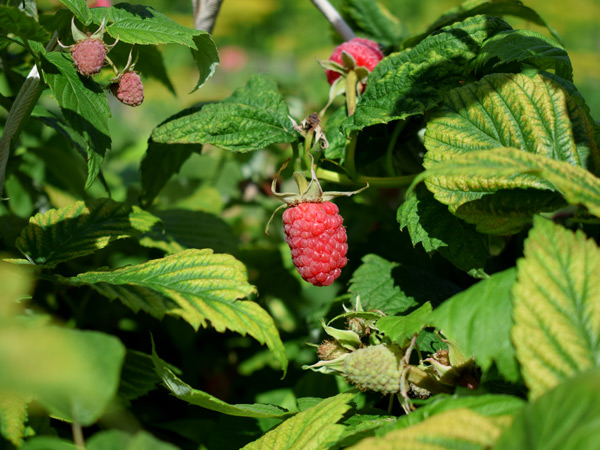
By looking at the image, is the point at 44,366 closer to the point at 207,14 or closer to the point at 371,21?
the point at 207,14

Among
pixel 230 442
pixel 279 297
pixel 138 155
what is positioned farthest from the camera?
pixel 138 155

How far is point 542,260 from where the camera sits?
518 millimetres

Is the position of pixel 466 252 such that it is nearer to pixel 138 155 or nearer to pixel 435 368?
pixel 435 368

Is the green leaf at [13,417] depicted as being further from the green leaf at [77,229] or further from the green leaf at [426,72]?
the green leaf at [426,72]

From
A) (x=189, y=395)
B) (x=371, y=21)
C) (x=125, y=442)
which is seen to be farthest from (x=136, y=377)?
(x=371, y=21)

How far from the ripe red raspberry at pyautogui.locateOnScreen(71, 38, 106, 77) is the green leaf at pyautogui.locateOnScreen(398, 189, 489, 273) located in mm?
466

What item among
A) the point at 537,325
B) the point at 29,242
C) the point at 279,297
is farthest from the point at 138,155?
the point at 537,325

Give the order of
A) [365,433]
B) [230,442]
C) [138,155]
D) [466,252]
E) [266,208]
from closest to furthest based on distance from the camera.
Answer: [365,433] < [466,252] < [230,442] < [266,208] < [138,155]

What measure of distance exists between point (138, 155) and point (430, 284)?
5.01ft

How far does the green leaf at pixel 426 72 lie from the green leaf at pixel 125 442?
542mm

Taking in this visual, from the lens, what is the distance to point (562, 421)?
40 centimetres

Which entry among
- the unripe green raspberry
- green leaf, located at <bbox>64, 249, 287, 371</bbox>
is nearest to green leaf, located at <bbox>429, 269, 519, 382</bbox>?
the unripe green raspberry

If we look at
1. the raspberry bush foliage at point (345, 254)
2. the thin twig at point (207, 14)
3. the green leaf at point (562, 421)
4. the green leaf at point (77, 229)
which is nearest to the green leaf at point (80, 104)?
the raspberry bush foliage at point (345, 254)

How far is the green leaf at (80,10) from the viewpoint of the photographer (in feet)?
2.46
